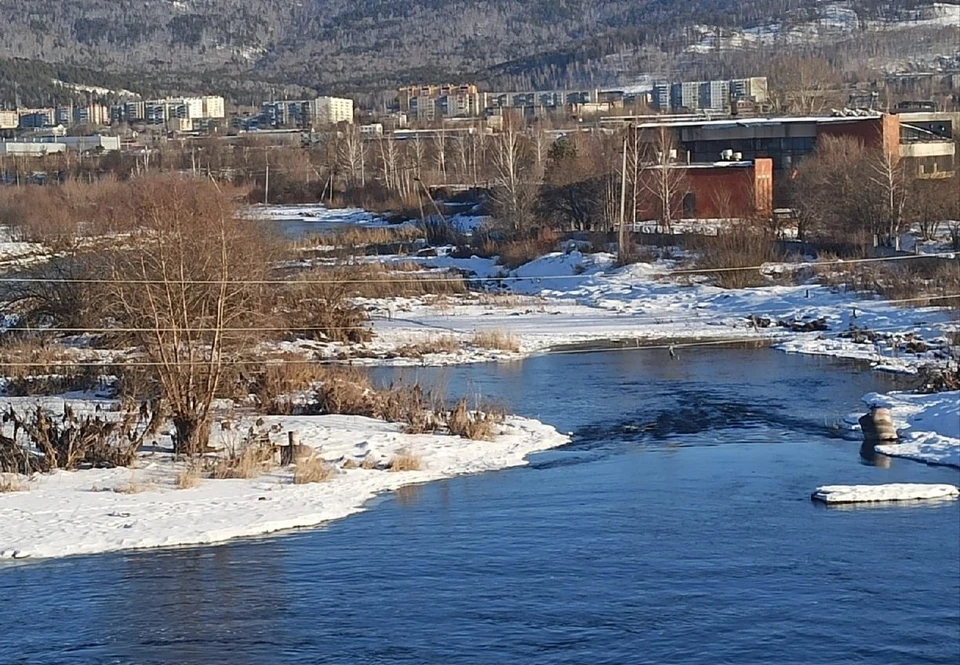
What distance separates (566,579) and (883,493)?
4240 mm

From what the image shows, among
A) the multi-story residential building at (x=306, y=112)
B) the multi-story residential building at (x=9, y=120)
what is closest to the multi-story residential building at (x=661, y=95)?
the multi-story residential building at (x=306, y=112)

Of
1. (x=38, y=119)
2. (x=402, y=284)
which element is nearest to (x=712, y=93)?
→ (x=38, y=119)

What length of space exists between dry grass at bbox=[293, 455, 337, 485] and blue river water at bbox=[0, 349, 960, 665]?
921 mm

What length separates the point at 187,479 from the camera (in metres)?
16.6

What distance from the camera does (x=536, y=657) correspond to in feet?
35.9

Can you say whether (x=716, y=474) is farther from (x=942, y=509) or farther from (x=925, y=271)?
(x=925, y=271)

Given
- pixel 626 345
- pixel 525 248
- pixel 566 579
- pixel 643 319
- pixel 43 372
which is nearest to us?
pixel 566 579

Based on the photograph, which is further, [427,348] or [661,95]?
[661,95]

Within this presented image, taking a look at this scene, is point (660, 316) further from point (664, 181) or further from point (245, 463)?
point (245, 463)

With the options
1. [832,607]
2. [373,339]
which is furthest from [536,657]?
[373,339]

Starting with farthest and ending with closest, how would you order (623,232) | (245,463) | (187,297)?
(623,232) → (187,297) → (245,463)

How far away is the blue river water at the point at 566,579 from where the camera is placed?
36.7 ft

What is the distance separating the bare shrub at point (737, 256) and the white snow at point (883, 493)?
1884cm

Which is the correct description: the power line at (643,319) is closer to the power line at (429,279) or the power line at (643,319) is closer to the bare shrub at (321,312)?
the bare shrub at (321,312)
